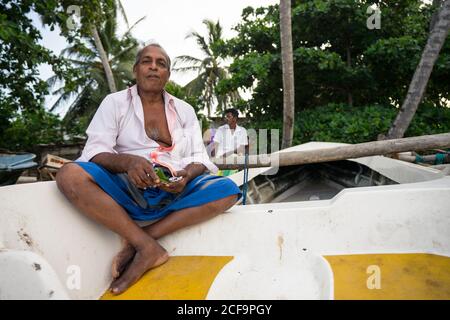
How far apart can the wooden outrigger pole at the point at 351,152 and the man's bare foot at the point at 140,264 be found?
1354 mm

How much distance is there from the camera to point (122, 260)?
4.86ft

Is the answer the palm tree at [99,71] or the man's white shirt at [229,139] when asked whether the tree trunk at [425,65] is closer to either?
the man's white shirt at [229,139]

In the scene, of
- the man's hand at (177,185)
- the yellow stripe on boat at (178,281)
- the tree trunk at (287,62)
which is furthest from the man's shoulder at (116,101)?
the tree trunk at (287,62)

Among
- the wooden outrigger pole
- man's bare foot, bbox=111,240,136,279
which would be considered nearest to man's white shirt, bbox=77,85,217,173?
man's bare foot, bbox=111,240,136,279

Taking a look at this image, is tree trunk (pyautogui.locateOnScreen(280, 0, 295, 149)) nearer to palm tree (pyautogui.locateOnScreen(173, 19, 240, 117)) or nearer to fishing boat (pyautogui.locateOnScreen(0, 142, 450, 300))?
fishing boat (pyautogui.locateOnScreen(0, 142, 450, 300))

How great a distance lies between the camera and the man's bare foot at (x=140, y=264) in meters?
1.33

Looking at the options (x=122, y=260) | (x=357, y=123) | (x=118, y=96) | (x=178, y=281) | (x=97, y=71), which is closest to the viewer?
(x=178, y=281)

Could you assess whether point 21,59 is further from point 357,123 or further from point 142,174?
point 357,123

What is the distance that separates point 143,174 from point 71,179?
318 mm

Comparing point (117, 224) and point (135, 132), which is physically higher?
point (135, 132)

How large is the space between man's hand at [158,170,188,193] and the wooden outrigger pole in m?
1.11

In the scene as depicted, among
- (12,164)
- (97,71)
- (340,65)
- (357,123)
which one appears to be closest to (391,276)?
(357,123)

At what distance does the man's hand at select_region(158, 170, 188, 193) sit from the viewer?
1.53 metres
